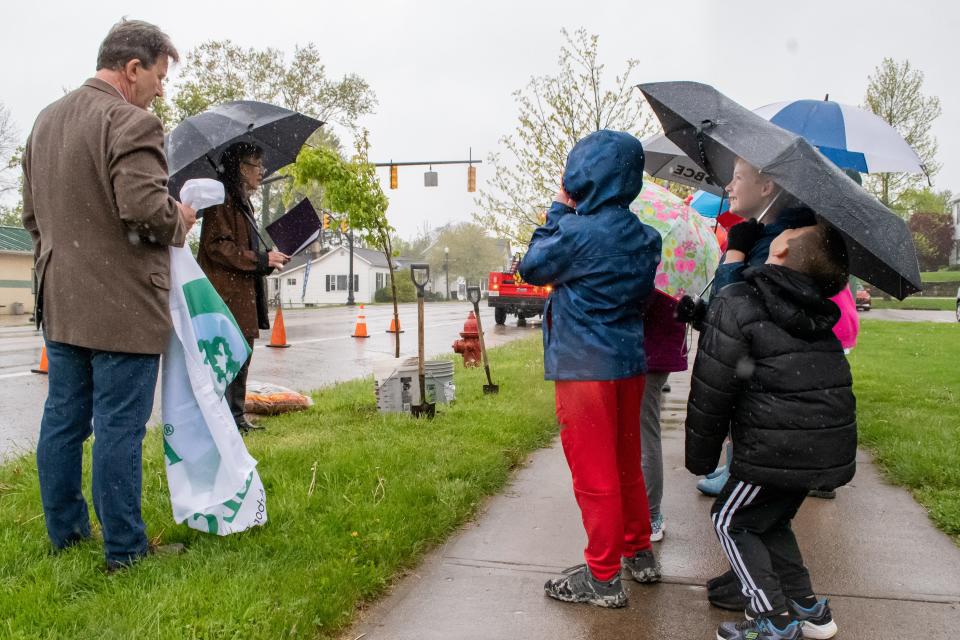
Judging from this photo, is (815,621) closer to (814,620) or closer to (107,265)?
(814,620)

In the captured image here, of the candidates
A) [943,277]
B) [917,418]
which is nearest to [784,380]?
[917,418]

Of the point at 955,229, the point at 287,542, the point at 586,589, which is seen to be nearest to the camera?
the point at 586,589

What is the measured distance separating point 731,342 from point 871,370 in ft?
29.7

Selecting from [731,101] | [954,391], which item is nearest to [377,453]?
[731,101]

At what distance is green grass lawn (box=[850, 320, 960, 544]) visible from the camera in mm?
4680

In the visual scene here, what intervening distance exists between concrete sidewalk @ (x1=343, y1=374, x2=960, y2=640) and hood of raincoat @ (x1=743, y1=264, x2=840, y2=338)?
120cm

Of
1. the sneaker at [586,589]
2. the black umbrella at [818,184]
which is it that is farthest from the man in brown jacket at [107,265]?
the black umbrella at [818,184]

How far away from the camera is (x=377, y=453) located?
491 centimetres

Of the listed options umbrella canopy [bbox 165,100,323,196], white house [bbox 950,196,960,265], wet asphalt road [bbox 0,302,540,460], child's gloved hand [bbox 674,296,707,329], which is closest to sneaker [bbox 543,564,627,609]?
child's gloved hand [bbox 674,296,707,329]

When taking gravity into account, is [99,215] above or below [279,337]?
above

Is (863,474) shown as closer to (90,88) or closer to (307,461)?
(307,461)

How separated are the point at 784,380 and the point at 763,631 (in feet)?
3.02

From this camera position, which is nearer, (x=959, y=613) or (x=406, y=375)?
(x=959, y=613)

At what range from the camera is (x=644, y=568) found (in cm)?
338
